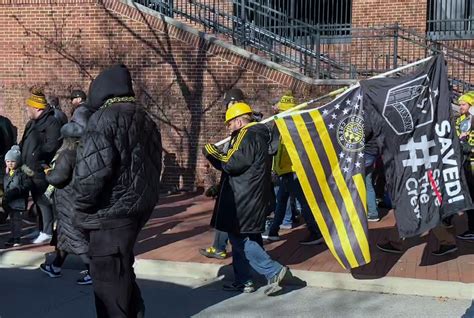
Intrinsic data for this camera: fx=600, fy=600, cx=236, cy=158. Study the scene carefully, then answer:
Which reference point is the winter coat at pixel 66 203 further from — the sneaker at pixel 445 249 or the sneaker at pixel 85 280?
the sneaker at pixel 445 249

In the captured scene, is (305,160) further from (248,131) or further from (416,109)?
(416,109)

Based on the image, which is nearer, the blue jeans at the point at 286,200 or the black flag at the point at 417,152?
the black flag at the point at 417,152

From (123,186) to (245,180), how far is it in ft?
6.17

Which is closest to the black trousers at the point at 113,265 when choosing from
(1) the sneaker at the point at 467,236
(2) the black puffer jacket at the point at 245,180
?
(2) the black puffer jacket at the point at 245,180

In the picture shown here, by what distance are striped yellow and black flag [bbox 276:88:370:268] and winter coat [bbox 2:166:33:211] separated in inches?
136

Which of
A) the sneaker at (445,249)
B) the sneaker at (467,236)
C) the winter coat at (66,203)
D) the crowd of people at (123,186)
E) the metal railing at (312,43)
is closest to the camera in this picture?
the crowd of people at (123,186)

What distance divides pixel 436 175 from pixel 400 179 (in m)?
0.38

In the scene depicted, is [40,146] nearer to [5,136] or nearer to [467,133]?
[5,136]

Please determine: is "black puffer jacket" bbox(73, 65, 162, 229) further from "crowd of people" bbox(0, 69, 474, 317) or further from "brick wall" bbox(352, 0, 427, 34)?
"brick wall" bbox(352, 0, 427, 34)

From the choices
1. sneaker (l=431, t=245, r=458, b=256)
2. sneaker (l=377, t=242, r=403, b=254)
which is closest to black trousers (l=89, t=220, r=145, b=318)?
sneaker (l=377, t=242, r=403, b=254)

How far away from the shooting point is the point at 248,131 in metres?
5.61

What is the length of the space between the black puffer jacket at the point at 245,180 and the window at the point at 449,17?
10.0m

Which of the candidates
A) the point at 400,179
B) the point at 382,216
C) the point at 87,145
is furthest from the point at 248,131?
the point at 382,216

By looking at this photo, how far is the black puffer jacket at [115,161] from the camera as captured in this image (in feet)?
12.5
